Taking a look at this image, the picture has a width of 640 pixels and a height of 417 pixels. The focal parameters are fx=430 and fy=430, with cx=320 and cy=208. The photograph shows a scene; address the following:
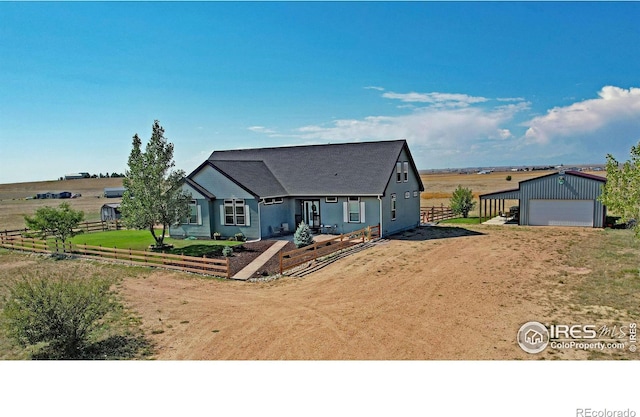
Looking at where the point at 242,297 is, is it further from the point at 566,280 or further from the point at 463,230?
the point at 463,230

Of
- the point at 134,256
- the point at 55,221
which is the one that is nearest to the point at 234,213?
the point at 134,256

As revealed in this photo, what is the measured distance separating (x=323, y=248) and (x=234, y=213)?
671cm

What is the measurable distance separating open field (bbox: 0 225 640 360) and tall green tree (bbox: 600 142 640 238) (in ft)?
6.86

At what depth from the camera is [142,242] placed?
22219 mm

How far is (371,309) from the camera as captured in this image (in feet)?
34.8

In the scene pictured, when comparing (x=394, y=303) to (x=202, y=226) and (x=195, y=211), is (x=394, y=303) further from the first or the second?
(x=195, y=211)

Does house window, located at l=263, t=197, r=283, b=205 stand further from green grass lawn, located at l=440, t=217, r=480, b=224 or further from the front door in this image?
green grass lawn, located at l=440, t=217, r=480, b=224

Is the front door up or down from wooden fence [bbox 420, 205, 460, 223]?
up

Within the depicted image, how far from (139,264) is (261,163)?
1135 centimetres

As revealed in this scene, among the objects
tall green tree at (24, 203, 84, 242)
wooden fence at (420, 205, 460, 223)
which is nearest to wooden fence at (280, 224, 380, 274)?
wooden fence at (420, 205, 460, 223)

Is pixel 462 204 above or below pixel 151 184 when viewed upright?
below

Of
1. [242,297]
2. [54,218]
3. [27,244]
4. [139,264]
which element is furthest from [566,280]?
[27,244]
